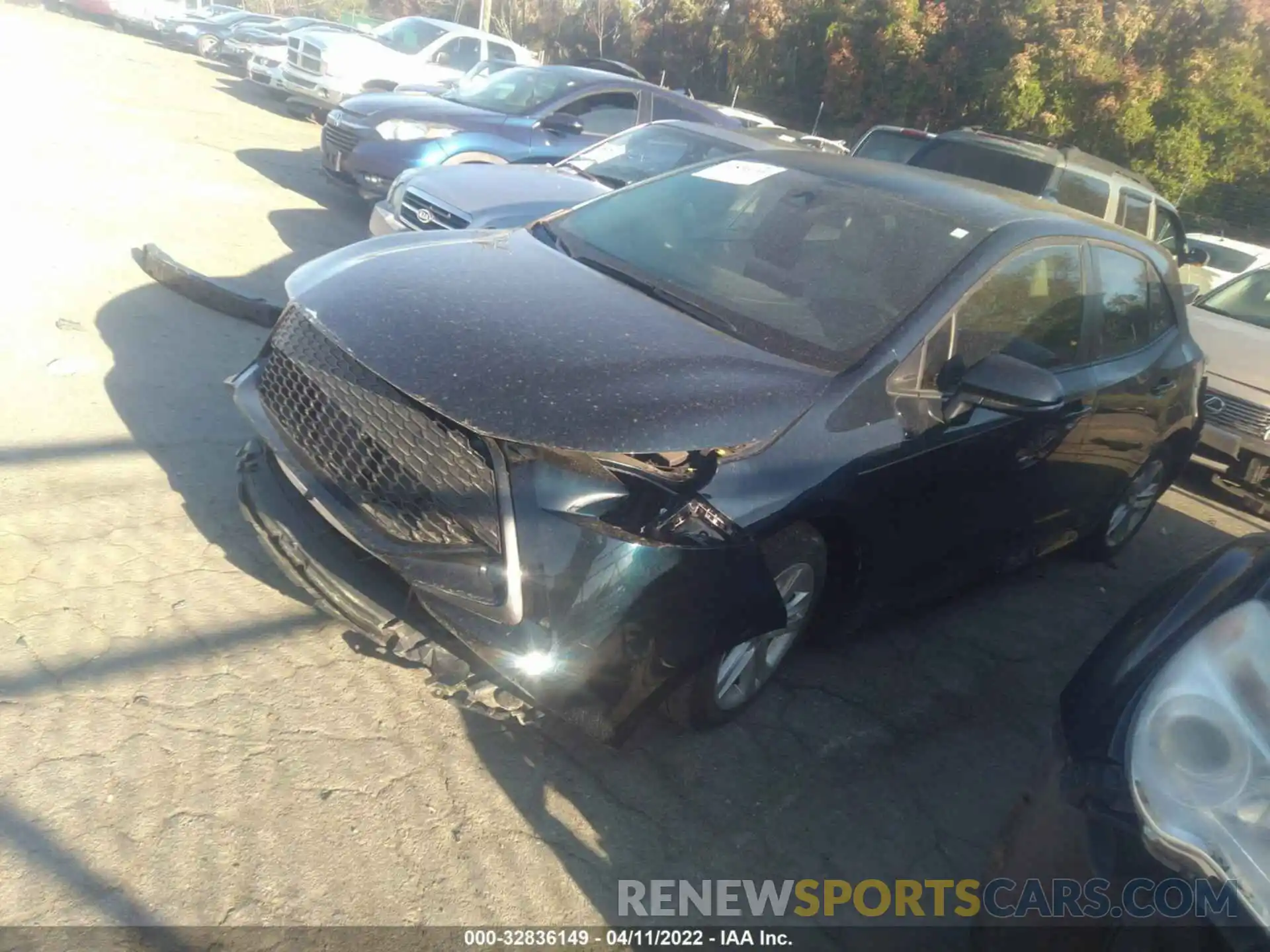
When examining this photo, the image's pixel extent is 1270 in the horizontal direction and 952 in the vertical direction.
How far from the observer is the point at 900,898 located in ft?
10.6

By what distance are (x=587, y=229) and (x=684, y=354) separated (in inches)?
50.7

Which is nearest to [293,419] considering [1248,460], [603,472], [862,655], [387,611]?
[387,611]

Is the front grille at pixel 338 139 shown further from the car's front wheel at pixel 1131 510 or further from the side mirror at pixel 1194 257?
the side mirror at pixel 1194 257

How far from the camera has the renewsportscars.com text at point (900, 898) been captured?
2.12m

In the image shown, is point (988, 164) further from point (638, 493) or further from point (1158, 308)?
point (638, 493)

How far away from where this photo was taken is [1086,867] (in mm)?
2223

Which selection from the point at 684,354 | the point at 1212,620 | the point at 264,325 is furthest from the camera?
the point at 264,325

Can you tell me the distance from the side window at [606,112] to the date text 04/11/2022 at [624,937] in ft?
27.8

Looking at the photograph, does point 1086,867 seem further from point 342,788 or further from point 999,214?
point 999,214

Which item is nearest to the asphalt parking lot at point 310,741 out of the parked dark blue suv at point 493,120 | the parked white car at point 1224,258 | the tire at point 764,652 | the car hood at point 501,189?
the tire at point 764,652

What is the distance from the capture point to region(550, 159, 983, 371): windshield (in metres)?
3.71

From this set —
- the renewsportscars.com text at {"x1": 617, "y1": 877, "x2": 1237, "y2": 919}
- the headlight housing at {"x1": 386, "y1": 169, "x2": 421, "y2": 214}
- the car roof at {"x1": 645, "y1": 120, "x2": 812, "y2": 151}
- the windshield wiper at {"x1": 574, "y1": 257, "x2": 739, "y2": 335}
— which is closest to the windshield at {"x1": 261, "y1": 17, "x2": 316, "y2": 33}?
the car roof at {"x1": 645, "y1": 120, "x2": 812, "y2": 151}

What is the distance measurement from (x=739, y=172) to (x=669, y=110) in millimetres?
6226

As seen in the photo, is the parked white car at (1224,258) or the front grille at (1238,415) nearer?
the front grille at (1238,415)
